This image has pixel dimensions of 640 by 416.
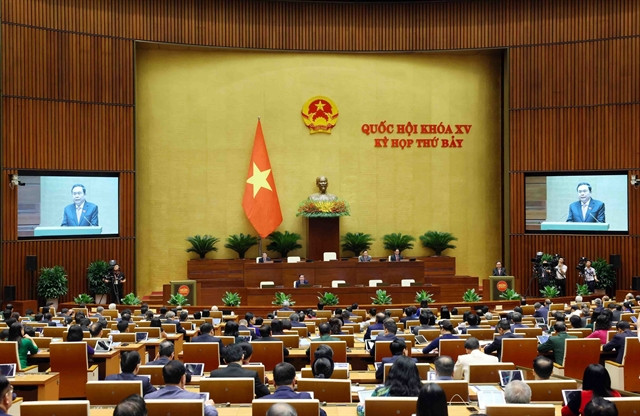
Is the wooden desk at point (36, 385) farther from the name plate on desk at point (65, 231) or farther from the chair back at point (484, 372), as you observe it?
the name plate on desk at point (65, 231)

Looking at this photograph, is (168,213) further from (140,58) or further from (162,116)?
(140,58)

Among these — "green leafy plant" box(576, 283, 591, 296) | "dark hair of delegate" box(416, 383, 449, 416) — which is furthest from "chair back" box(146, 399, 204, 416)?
"green leafy plant" box(576, 283, 591, 296)

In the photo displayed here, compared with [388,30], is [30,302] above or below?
below

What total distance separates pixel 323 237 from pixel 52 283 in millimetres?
7153

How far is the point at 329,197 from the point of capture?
2222 centimetres

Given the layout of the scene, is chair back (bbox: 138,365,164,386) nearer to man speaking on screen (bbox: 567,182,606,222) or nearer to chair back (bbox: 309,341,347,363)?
chair back (bbox: 309,341,347,363)

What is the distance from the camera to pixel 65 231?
66.7 ft

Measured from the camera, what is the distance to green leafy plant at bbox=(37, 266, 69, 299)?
1933 cm

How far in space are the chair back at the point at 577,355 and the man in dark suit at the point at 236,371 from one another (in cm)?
406

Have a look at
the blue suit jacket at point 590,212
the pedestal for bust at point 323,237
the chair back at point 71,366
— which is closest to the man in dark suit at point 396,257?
the pedestal for bust at point 323,237

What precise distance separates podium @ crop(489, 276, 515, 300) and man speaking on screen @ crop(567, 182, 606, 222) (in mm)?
3470

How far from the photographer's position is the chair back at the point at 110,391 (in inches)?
237

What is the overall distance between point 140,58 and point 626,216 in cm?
1392

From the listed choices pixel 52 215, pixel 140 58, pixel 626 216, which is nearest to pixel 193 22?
pixel 140 58
